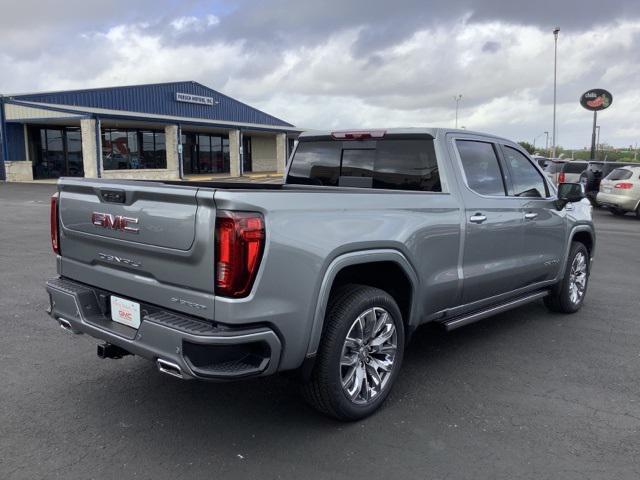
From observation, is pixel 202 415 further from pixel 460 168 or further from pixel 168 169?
pixel 168 169

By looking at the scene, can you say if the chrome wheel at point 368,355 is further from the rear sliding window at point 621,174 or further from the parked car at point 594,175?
the parked car at point 594,175

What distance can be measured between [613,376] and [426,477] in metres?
2.21

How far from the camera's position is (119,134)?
32.1 m

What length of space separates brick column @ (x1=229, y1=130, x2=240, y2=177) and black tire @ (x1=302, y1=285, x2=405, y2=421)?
114 ft

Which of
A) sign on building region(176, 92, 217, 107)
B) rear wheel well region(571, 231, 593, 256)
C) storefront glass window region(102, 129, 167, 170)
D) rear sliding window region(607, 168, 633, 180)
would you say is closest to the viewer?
rear wheel well region(571, 231, 593, 256)

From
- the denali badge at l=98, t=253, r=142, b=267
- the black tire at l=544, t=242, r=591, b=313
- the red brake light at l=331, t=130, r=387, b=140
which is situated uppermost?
the red brake light at l=331, t=130, r=387, b=140

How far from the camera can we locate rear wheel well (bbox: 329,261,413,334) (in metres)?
3.68

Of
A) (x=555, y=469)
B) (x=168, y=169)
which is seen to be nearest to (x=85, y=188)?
(x=555, y=469)

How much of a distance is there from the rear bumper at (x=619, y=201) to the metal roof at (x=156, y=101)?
80.5 feet

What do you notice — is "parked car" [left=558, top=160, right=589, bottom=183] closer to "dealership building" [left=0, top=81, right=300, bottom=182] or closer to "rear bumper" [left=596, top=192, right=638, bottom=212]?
"rear bumper" [left=596, top=192, right=638, bottom=212]

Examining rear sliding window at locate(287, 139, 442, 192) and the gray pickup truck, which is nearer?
the gray pickup truck

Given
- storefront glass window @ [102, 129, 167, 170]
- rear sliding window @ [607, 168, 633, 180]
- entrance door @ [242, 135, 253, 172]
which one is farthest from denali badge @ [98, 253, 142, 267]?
entrance door @ [242, 135, 253, 172]

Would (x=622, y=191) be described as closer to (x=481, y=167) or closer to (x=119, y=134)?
(x=481, y=167)

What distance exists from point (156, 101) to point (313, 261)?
116 ft
